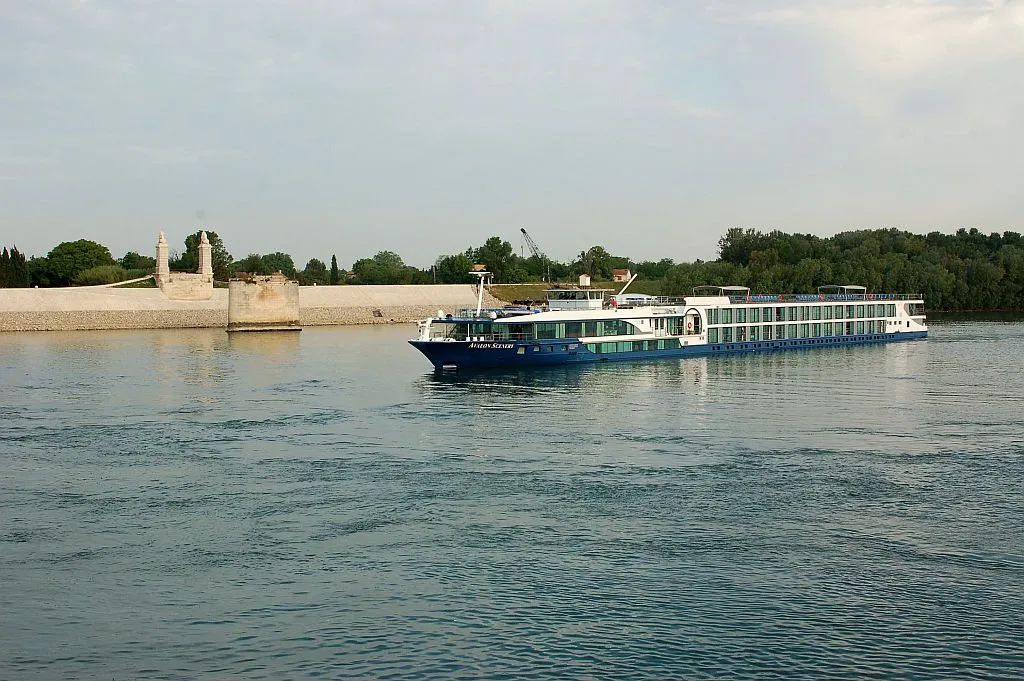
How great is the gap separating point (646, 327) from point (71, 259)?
407ft

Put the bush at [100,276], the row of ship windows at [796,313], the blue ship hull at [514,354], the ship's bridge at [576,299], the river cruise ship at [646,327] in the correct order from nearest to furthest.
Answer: the blue ship hull at [514,354] → the river cruise ship at [646,327] → the ship's bridge at [576,299] → the row of ship windows at [796,313] → the bush at [100,276]

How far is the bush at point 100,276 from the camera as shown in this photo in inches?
6206

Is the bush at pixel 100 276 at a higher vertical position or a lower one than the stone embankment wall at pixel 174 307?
higher

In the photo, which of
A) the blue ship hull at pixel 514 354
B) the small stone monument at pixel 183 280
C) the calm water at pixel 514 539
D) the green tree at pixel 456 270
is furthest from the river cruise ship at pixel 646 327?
the green tree at pixel 456 270

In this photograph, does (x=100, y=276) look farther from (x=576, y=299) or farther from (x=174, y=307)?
(x=576, y=299)

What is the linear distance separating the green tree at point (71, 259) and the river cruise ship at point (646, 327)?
10940 cm

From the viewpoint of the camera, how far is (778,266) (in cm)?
15225

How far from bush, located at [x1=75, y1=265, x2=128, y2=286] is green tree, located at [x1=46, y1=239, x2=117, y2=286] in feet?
8.76

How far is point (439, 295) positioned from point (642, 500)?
132m

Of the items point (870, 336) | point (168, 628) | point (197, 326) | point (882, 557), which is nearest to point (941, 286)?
point (870, 336)

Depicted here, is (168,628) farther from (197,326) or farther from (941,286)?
(941,286)

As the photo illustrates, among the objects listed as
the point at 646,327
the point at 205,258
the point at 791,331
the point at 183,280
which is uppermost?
the point at 205,258

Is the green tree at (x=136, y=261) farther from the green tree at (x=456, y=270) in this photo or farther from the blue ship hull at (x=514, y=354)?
the blue ship hull at (x=514, y=354)

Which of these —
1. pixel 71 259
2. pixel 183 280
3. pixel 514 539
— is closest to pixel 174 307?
pixel 183 280
